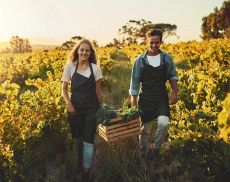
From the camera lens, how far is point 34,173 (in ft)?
15.9

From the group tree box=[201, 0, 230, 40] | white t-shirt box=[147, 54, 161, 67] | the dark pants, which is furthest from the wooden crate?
tree box=[201, 0, 230, 40]

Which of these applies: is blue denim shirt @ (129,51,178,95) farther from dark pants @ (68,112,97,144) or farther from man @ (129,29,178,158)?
dark pants @ (68,112,97,144)

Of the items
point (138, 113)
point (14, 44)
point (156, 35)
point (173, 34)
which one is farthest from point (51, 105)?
point (173, 34)

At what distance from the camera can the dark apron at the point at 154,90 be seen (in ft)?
15.5

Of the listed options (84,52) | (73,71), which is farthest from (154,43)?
(73,71)

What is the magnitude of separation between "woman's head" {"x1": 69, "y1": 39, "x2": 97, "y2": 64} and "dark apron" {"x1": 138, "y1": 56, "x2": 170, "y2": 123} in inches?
26.1

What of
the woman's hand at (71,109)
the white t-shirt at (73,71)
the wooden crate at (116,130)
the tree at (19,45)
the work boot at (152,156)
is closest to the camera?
the wooden crate at (116,130)

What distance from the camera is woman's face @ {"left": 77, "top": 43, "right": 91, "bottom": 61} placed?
4.57m

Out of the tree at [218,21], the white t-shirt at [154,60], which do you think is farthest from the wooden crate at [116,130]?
the tree at [218,21]

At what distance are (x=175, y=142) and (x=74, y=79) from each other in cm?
141

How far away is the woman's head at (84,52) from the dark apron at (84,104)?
0.14 meters

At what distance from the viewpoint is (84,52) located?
4555 mm

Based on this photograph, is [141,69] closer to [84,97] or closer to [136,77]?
[136,77]

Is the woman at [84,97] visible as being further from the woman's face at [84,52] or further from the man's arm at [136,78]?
the man's arm at [136,78]
